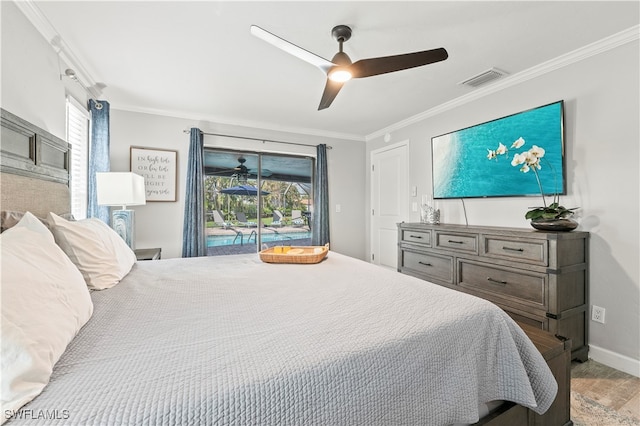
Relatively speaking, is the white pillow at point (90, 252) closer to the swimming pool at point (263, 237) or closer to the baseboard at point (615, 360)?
the swimming pool at point (263, 237)

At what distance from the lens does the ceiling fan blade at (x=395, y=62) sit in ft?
5.84

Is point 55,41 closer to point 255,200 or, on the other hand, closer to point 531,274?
point 255,200

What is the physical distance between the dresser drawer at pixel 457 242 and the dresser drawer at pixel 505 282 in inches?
5.3

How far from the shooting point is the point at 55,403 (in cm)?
61

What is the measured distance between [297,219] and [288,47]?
3140mm

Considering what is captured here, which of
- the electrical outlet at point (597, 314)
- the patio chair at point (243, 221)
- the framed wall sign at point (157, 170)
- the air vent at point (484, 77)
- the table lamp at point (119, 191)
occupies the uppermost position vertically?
the air vent at point (484, 77)

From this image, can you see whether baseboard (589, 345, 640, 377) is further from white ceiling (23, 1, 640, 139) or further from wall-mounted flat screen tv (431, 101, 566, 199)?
white ceiling (23, 1, 640, 139)

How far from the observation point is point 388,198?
14.8 ft

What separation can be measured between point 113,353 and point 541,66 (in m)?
3.57

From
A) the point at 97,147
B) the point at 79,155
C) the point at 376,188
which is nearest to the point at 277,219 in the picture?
the point at 376,188

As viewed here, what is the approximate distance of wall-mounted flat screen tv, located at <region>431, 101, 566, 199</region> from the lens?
8.00ft

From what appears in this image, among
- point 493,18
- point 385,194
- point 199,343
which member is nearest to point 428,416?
point 199,343
